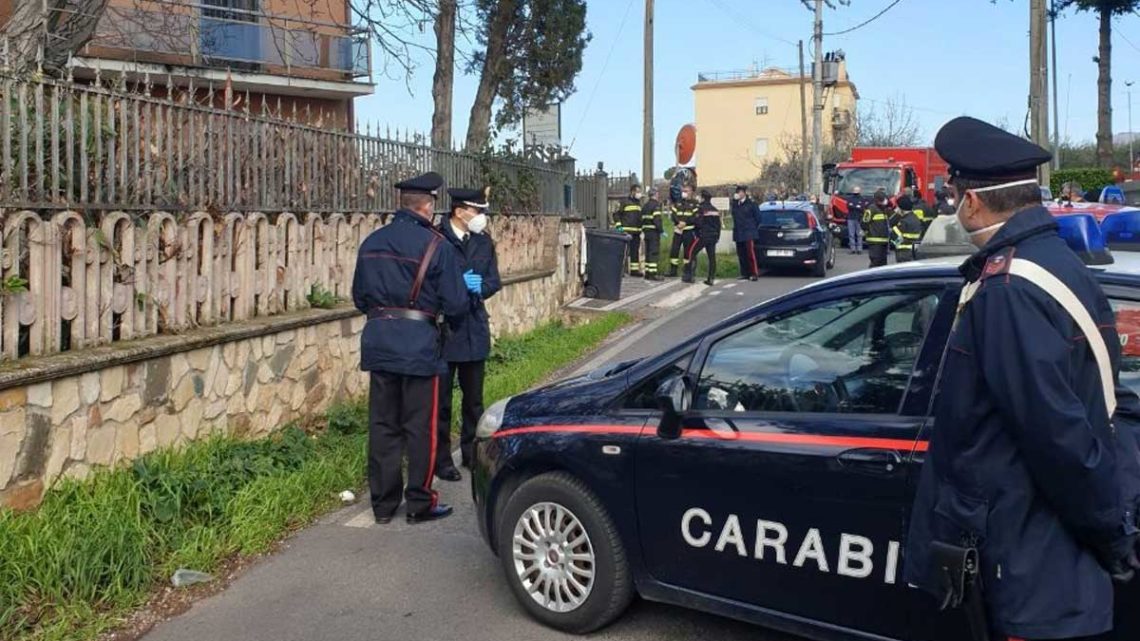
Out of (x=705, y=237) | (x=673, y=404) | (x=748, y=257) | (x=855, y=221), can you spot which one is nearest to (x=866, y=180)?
(x=855, y=221)

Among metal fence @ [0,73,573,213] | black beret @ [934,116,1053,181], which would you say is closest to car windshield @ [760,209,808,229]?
metal fence @ [0,73,573,213]

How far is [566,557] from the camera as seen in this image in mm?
4691

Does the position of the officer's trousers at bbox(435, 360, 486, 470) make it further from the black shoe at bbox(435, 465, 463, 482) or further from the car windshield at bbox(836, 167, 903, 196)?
the car windshield at bbox(836, 167, 903, 196)

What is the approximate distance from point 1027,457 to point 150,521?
4.54 m

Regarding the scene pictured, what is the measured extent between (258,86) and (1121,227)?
699 inches

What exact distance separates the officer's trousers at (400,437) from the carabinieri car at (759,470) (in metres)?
1.18

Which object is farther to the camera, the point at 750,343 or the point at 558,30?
the point at 558,30

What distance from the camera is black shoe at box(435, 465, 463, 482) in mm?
7285

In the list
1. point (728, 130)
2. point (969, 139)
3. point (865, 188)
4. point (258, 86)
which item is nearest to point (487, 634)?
point (969, 139)

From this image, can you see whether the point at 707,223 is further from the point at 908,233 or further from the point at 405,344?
the point at 405,344

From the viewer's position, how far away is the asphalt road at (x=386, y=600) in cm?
474

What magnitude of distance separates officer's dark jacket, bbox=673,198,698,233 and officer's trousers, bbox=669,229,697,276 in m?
0.18

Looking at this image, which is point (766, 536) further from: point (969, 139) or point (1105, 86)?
point (1105, 86)

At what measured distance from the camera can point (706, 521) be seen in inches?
167
